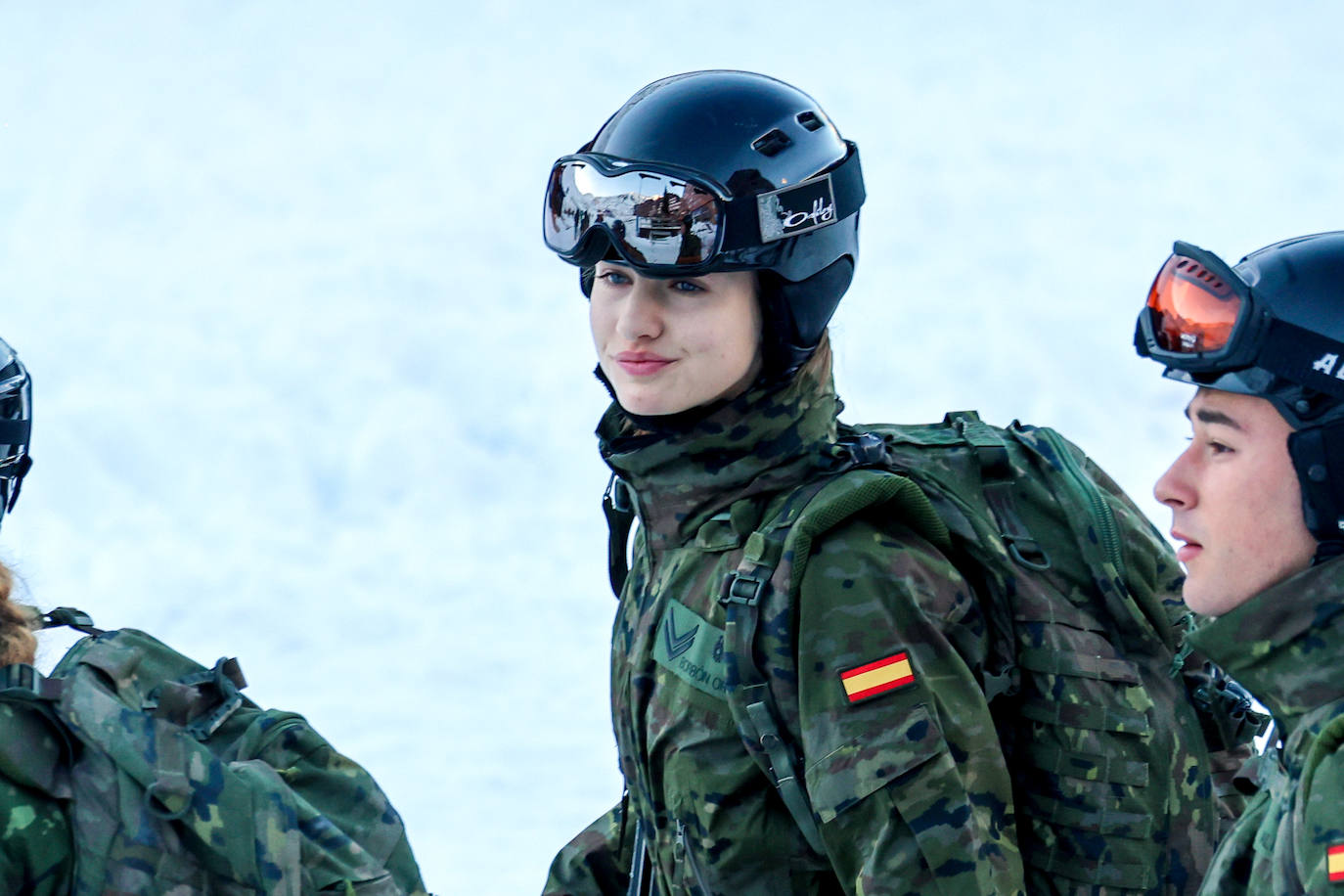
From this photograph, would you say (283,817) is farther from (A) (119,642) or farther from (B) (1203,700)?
(B) (1203,700)

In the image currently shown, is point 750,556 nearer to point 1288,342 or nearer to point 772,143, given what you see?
point 772,143

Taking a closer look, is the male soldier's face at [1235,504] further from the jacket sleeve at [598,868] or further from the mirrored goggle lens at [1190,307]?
the jacket sleeve at [598,868]

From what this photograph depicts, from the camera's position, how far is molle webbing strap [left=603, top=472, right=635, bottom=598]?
4152mm

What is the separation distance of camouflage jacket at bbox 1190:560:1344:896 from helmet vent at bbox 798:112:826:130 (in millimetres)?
1429

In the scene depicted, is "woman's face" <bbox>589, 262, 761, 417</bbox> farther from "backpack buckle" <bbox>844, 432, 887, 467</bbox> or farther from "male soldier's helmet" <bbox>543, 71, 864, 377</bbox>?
"backpack buckle" <bbox>844, 432, 887, 467</bbox>

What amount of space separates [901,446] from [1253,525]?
1.07 metres

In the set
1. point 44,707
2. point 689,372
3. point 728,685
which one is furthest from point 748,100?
point 44,707

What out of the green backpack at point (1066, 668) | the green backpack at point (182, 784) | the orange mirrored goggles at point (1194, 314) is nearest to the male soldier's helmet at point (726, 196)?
the green backpack at point (1066, 668)

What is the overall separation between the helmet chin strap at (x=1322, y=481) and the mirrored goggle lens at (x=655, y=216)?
124cm

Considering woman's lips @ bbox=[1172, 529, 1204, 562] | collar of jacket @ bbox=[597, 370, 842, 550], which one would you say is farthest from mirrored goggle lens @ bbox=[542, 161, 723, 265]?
woman's lips @ bbox=[1172, 529, 1204, 562]

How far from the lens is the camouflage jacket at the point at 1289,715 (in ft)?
8.49

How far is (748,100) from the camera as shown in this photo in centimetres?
382

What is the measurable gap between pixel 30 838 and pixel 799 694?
135 cm

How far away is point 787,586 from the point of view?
11.3ft
